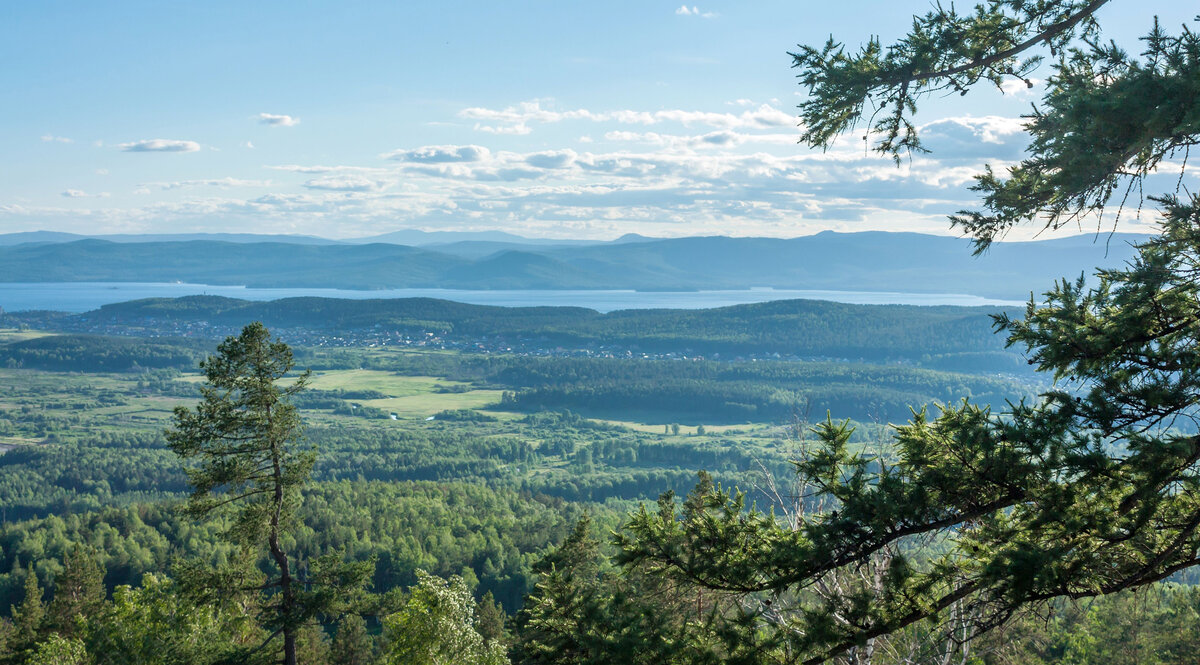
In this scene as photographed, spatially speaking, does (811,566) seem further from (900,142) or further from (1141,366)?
(900,142)

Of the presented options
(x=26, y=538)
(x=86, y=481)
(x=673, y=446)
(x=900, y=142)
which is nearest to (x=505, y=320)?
(x=673, y=446)

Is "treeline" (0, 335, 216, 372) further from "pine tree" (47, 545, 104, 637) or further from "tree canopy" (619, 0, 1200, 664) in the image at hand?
"tree canopy" (619, 0, 1200, 664)

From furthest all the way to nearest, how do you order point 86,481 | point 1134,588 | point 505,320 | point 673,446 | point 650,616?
point 505,320
point 673,446
point 86,481
point 650,616
point 1134,588

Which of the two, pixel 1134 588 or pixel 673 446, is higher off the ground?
pixel 1134 588

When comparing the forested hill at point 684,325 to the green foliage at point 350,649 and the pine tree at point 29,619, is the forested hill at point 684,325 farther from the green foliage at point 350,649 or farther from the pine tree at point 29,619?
the pine tree at point 29,619

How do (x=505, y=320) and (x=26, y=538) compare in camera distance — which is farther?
(x=505, y=320)

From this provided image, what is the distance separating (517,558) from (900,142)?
1572 inches

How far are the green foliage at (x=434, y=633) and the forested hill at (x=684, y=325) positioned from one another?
135 metres

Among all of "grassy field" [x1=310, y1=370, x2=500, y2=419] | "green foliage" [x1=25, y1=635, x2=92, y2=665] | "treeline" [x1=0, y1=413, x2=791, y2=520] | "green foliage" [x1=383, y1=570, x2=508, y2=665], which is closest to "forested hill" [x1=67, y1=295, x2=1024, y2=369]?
"grassy field" [x1=310, y1=370, x2=500, y2=419]

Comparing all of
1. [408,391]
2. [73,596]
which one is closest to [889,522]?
[73,596]

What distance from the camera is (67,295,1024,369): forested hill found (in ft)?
478

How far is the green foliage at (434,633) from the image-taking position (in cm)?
1188

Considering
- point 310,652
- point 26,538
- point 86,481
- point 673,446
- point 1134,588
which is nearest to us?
point 1134,588

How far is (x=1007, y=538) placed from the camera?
6.17m
